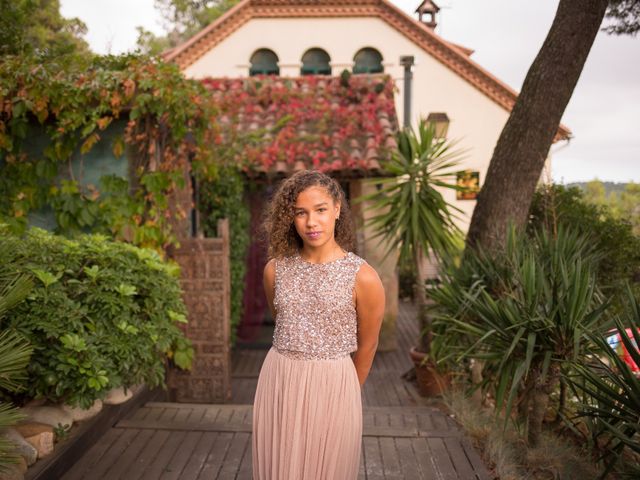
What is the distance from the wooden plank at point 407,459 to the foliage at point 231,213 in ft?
13.1

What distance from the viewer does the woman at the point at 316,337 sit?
7.45 feet

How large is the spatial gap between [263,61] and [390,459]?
14.7 meters

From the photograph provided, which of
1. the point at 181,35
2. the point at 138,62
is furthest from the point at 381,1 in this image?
the point at 181,35

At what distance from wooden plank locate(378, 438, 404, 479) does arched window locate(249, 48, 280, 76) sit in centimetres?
1427

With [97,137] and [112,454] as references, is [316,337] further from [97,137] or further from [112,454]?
[97,137]

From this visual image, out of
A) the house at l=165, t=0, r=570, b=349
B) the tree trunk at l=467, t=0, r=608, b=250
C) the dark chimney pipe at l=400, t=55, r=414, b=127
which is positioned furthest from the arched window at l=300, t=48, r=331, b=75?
the tree trunk at l=467, t=0, r=608, b=250

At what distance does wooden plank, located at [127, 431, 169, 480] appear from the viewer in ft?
11.2

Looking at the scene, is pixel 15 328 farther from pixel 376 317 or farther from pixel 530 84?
pixel 530 84

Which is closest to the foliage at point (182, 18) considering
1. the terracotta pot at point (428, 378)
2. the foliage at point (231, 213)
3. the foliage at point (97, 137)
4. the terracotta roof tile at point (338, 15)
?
the terracotta roof tile at point (338, 15)

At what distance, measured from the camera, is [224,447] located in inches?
153

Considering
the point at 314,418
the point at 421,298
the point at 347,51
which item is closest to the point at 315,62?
the point at 347,51

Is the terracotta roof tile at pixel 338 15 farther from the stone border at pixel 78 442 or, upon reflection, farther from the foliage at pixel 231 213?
the stone border at pixel 78 442

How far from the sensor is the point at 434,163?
6328 mm

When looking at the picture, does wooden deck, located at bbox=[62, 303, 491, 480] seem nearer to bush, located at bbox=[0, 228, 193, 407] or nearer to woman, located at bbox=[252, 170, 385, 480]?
bush, located at bbox=[0, 228, 193, 407]
